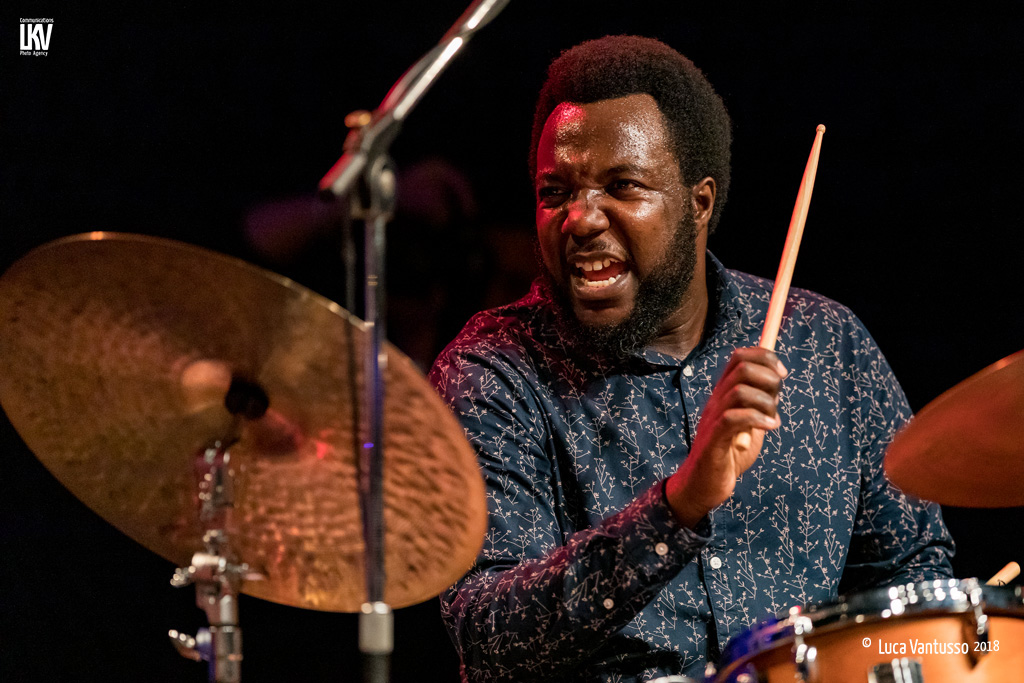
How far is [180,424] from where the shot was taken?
4.41 feet

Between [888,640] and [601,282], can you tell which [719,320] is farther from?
[888,640]

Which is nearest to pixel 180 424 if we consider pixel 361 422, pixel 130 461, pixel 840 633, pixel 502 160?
pixel 130 461

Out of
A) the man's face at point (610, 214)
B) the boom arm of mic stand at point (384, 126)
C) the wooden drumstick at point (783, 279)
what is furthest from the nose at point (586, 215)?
the boom arm of mic stand at point (384, 126)

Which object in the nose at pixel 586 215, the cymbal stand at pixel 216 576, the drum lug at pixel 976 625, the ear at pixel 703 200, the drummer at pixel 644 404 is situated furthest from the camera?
the ear at pixel 703 200

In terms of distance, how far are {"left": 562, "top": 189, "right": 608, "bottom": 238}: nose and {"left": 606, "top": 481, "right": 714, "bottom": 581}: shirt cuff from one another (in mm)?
618

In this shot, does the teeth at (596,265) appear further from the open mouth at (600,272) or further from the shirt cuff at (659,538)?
the shirt cuff at (659,538)

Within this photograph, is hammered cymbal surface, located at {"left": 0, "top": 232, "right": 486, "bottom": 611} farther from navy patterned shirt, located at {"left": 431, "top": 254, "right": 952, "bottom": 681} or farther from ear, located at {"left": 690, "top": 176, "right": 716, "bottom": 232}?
ear, located at {"left": 690, "top": 176, "right": 716, "bottom": 232}

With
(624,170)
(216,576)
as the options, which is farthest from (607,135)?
(216,576)

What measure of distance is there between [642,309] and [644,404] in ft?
0.64

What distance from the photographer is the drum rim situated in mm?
1379

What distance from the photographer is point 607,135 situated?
209 centimetres

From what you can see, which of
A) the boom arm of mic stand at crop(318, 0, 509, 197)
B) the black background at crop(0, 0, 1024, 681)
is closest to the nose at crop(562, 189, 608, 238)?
the black background at crop(0, 0, 1024, 681)

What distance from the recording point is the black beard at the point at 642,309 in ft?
6.89

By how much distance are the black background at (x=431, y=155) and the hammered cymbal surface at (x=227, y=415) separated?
3.62 feet
